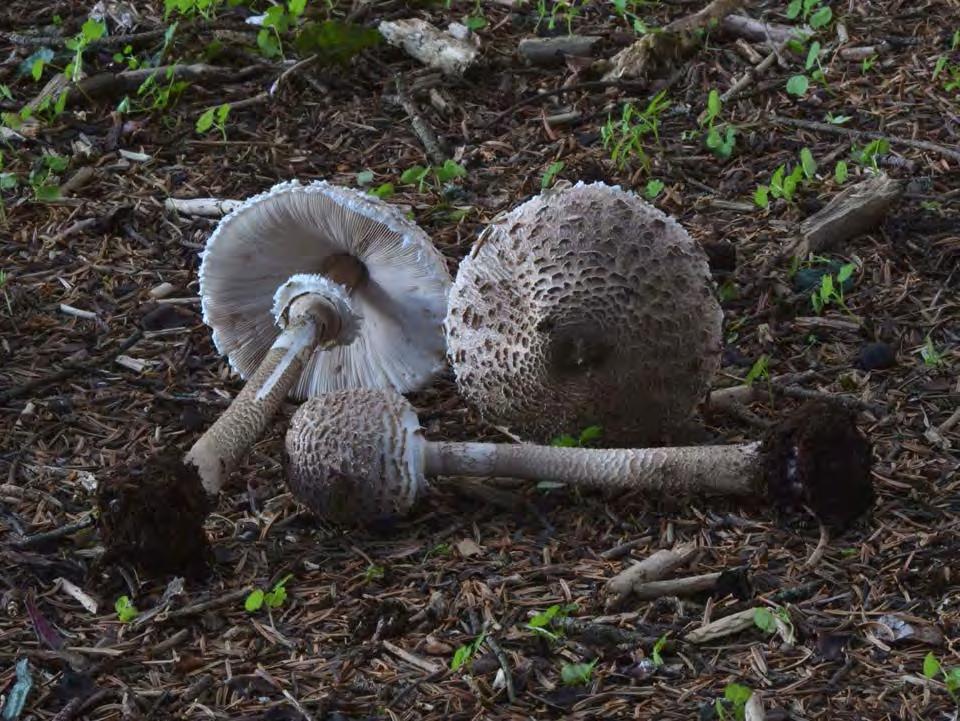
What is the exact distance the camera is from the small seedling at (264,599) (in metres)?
3.89

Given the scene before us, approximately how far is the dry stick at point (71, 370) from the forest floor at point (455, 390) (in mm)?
12

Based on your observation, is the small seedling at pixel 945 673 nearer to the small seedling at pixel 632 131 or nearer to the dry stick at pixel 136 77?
the small seedling at pixel 632 131

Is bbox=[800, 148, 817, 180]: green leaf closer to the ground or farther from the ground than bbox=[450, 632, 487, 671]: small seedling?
farther from the ground

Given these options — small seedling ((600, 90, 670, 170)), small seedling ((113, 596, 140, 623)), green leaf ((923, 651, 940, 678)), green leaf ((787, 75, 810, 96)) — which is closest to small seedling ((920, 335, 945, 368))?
small seedling ((600, 90, 670, 170))

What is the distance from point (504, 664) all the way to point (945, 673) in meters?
1.10

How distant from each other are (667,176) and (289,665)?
312cm

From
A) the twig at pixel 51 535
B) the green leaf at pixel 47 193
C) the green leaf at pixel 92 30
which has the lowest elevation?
the twig at pixel 51 535

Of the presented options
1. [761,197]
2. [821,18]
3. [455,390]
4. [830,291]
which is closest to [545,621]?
[455,390]

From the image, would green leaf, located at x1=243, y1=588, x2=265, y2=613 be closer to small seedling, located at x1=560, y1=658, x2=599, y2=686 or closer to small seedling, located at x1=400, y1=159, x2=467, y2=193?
small seedling, located at x1=560, y1=658, x2=599, y2=686

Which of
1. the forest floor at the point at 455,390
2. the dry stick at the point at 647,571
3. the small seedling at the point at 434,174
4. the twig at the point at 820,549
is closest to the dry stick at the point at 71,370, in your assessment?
the forest floor at the point at 455,390

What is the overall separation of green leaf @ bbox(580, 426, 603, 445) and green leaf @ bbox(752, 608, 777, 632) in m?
0.92

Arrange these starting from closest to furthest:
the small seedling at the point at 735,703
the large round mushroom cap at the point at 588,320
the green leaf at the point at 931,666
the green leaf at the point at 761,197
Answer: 1. the small seedling at the point at 735,703
2. the green leaf at the point at 931,666
3. the large round mushroom cap at the point at 588,320
4. the green leaf at the point at 761,197

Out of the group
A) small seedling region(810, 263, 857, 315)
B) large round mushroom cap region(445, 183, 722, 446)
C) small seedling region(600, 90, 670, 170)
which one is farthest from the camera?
small seedling region(600, 90, 670, 170)

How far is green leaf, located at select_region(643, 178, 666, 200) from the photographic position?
5758 millimetres
